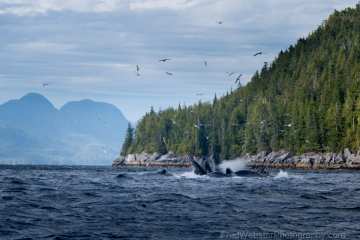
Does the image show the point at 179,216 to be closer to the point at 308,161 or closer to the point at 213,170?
the point at 213,170

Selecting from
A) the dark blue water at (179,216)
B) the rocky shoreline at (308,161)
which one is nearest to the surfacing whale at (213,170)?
the dark blue water at (179,216)

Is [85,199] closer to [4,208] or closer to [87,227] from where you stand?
[4,208]

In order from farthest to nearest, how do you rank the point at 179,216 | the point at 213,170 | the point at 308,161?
the point at 308,161
the point at 213,170
the point at 179,216

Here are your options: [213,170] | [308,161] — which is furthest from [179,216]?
[308,161]

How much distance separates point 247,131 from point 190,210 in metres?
160

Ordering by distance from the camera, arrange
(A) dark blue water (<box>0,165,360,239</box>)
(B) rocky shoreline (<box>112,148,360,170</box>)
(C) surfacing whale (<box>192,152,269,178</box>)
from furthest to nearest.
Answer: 1. (B) rocky shoreline (<box>112,148,360,170</box>)
2. (C) surfacing whale (<box>192,152,269,178</box>)
3. (A) dark blue water (<box>0,165,360,239</box>)

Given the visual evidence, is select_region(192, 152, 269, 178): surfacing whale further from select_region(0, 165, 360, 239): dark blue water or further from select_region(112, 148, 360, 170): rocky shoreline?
select_region(112, 148, 360, 170): rocky shoreline

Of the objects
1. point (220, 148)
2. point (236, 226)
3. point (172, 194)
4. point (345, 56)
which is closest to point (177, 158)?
point (220, 148)

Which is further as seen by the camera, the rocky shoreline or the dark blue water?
the rocky shoreline

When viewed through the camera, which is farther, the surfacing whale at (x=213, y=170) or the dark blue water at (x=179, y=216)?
the surfacing whale at (x=213, y=170)

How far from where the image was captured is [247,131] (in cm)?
18000

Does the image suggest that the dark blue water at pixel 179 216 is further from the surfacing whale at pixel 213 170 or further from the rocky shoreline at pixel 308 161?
the rocky shoreline at pixel 308 161

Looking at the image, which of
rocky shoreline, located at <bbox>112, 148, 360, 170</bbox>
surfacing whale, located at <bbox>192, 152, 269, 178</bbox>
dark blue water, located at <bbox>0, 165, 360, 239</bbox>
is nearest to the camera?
dark blue water, located at <bbox>0, 165, 360, 239</bbox>

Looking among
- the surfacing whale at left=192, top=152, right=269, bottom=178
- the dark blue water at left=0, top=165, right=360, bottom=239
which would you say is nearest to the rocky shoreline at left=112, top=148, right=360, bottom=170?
the surfacing whale at left=192, top=152, right=269, bottom=178
